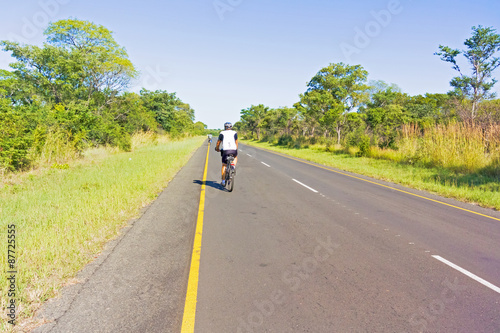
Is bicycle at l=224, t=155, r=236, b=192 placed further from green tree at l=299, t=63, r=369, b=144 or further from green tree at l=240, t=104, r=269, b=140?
green tree at l=240, t=104, r=269, b=140

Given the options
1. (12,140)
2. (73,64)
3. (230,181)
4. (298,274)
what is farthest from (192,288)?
(73,64)

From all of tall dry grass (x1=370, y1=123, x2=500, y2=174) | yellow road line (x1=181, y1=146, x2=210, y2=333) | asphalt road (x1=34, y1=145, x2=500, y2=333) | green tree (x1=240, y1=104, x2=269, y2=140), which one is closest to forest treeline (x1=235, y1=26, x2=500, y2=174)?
tall dry grass (x1=370, y1=123, x2=500, y2=174)

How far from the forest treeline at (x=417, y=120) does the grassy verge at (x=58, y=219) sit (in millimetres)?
13788

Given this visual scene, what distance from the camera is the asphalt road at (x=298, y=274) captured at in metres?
2.87

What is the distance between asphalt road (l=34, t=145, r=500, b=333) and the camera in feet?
9.40

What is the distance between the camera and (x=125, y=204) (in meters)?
6.95

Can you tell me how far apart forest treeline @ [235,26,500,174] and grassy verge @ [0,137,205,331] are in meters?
13.8

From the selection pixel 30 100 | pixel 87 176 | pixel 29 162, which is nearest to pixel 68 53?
pixel 30 100

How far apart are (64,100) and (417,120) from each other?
32197 mm

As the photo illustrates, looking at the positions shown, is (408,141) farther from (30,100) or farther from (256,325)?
(30,100)

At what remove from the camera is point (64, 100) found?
906 inches

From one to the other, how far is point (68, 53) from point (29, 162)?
1358 centimetres

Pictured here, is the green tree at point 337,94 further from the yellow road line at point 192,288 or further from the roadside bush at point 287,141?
the yellow road line at point 192,288

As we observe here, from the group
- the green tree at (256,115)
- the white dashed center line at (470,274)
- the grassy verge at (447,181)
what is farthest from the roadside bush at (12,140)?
the green tree at (256,115)
